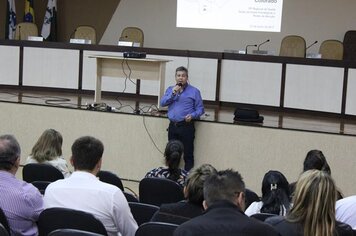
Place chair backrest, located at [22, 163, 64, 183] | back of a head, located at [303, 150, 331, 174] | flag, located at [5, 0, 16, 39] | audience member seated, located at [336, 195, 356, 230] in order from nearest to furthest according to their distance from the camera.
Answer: audience member seated, located at [336, 195, 356, 230] → back of a head, located at [303, 150, 331, 174] → chair backrest, located at [22, 163, 64, 183] → flag, located at [5, 0, 16, 39]

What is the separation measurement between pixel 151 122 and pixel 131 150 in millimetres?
461

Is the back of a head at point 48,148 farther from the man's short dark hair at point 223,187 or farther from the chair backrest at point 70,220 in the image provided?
the man's short dark hair at point 223,187

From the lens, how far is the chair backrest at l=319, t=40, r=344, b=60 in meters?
11.5

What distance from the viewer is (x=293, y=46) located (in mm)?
11781

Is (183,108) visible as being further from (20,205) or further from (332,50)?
(332,50)

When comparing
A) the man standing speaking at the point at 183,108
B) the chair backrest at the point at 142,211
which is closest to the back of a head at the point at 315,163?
the chair backrest at the point at 142,211

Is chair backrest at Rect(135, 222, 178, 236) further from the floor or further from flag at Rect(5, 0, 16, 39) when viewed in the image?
flag at Rect(5, 0, 16, 39)

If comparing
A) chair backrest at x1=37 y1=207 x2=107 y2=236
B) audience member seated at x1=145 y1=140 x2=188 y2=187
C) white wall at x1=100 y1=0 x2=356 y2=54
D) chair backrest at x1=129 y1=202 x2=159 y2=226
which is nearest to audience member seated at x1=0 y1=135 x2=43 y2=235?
chair backrest at x1=37 y1=207 x2=107 y2=236

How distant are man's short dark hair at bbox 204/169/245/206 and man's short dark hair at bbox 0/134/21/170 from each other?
1506 millimetres

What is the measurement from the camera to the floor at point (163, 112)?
26.4ft

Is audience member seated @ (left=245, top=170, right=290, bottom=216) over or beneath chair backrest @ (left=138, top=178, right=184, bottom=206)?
over

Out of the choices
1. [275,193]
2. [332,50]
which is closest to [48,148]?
[275,193]

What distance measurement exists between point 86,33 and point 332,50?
4908 millimetres

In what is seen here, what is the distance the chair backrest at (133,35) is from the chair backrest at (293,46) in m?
2.87
